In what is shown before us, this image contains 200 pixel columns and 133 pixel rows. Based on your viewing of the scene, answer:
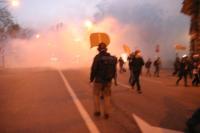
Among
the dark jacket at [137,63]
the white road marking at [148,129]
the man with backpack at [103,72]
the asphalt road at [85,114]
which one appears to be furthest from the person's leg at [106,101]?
the dark jacket at [137,63]

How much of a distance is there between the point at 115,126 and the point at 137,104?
15.0ft

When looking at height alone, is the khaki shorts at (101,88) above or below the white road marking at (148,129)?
above

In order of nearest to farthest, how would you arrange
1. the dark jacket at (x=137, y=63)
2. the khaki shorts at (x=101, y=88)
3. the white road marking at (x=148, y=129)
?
the white road marking at (x=148, y=129) → the khaki shorts at (x=101, y=88) → the dark jacket at (x=137, y=63)

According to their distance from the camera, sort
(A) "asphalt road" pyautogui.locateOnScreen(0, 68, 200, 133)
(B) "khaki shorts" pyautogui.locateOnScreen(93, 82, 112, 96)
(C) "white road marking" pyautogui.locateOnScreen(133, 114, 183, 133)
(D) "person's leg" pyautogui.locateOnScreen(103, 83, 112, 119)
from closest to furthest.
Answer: (C) "white road marking" pyautogui.locateOnScreen(133, 114, 183, 133)
(A) "asphalt road" pyautogui.locateOnScreen(0, 68, 200, 133)
(D) "person's leg" pyautogui.locateOnScreen(103, 83, 112, 119)
(B) "khaki shorts" pyautogui.locateOnScreen(93, 82, 112, 96)

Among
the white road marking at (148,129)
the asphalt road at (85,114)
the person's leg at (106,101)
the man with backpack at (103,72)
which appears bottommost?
the asphalt road at (85,114)

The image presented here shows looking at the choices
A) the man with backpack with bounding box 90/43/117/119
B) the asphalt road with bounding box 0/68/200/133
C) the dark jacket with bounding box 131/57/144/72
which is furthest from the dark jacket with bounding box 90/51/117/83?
the dark jacket with bounding box 131/57/144/72

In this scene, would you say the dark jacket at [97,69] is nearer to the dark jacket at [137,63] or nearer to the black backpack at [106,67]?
the black backpack at [106,67]

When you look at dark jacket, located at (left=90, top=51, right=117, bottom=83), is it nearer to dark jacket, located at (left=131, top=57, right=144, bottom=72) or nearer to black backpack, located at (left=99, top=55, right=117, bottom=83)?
black backpack, located at (left=99, top=55, right=117, bottom=83)

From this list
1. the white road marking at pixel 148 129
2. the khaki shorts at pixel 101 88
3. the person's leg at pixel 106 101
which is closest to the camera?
the white road marking at pixel 148 129

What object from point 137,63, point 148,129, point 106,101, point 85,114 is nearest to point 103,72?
point 106,101

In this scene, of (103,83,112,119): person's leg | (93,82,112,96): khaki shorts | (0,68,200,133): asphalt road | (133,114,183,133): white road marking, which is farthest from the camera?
(93,82,112,96): khaki shorts

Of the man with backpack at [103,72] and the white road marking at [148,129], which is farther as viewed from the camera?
the man with backpack at [103,72]

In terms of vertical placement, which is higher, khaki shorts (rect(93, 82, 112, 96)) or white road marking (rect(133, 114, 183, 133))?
khaki shorts (rect(93, 82, 112, 96))

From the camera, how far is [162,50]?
9762cm
